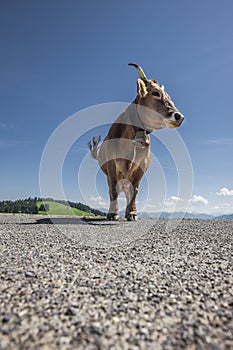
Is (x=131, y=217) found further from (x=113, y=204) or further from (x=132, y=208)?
(x=113, y=204)

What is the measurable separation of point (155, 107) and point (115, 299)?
4935 millimetres

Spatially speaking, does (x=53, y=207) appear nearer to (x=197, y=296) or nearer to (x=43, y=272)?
(x=43, y=272)

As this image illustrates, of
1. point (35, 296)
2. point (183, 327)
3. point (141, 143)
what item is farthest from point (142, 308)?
point (141, 143)

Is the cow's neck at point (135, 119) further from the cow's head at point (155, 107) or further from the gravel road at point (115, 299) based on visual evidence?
the gravel road at point (115, 299)

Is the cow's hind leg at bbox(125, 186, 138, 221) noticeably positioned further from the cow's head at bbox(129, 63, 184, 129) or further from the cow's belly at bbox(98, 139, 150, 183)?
the cow's head at bbox(129, 63, 184, 129)

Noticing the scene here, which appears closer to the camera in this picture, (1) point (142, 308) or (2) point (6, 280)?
(1) point (142, 308)

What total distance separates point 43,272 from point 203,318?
58.3 inches

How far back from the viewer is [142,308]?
1658 mm

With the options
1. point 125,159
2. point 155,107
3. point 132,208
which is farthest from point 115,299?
point 132,208

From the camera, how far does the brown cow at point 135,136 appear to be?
5883mm

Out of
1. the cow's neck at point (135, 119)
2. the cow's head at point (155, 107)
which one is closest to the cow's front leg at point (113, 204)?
the cow's neck at point (135, 119)

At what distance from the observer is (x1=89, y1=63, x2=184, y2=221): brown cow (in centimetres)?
588

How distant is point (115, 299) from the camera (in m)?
1.79

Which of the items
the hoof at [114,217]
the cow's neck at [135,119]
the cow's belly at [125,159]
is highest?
the cow's neck at [135,119]
